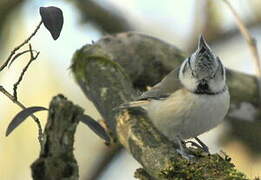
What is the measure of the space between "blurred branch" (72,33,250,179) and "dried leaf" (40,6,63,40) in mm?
627

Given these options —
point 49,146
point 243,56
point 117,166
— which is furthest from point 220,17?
point 49,146

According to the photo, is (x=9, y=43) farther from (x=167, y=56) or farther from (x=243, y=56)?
(x=243, y=56)

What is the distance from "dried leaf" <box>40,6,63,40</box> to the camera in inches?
64.7

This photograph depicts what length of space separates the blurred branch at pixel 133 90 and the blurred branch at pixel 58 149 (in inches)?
27.4

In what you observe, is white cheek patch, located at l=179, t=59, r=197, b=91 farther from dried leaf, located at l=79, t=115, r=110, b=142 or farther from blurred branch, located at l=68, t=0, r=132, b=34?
blurred branch, located at l=68, t=0, r=132, b=34

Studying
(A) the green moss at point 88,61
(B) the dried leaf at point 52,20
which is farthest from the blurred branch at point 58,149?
(A) the green moss at point 88,61

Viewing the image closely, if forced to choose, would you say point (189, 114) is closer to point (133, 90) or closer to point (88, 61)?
point (133, 90)

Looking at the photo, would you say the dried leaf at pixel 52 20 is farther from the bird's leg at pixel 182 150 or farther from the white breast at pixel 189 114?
the white breast at pixel 189 114

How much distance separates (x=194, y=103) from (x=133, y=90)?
515 mm

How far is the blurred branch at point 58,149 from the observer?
1.27 m

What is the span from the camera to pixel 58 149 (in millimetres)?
1291

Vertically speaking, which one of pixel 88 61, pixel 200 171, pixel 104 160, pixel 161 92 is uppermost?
pixel 88 61

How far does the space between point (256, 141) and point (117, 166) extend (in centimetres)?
94

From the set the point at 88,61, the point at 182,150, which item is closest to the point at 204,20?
the point at 88,61
